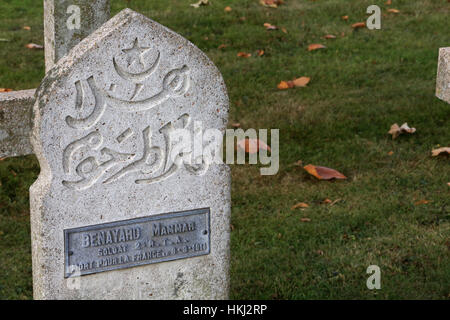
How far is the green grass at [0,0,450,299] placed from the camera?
15.2 ft

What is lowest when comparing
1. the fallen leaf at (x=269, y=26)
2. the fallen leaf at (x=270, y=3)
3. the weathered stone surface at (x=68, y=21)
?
the fallen leaf at (x=269, y=26)

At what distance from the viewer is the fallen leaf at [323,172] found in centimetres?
565

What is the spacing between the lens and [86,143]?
335 cm

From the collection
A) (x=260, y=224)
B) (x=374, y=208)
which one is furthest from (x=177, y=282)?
(x=374, y=208)

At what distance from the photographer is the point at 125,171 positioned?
3475 mm

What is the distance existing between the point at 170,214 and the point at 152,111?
1.56 feet

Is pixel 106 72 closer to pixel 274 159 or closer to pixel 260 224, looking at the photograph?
pixel 260 224

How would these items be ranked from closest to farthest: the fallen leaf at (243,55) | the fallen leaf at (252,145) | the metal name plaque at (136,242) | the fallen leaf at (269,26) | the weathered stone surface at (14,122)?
1. the metal name plaque at (136,242)
2. the weathered stone surface at (14,122)
3. the fallen leaf at (252,145)
4. the fallen leaf at (243,55)
5. the fallen leaf at (269,26)

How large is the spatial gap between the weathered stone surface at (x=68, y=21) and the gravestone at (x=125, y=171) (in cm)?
137

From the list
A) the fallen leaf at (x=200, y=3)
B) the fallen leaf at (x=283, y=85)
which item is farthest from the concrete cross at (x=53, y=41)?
the fallen leaf at (x=200, y=3)

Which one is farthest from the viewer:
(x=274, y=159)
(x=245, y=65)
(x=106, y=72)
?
(x=245, y=65)

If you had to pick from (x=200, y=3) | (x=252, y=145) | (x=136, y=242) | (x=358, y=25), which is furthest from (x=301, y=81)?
(x=136, y=242)

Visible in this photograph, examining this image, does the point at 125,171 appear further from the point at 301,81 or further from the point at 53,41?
the point at 301,81

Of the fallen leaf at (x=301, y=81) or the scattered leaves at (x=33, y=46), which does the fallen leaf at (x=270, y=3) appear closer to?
the fallen leaf at (x=301, y=81)
